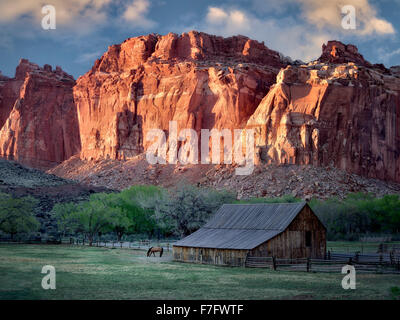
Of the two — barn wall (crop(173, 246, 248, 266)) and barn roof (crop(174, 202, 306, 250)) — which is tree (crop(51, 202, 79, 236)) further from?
barn roof (crop(174, 202, 306, 250))

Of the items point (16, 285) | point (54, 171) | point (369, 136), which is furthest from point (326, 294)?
point (54, 171)

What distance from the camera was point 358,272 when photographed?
1115 inches

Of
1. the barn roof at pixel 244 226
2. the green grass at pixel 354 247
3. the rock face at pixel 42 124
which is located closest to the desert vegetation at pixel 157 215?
the green grass at pixel 354 247

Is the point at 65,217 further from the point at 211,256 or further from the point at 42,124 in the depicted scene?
the point at 42,124

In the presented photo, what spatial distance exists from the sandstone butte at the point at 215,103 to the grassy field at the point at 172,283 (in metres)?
70.1

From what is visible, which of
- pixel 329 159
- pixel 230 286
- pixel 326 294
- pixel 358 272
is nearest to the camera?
pixel 326 294


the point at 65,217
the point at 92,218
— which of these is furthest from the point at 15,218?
the point at 92,218

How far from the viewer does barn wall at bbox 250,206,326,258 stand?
31.9 meters

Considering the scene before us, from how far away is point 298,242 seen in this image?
33.2m

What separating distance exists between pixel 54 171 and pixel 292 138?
62075mm

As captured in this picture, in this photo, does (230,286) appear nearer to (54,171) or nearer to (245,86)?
(245,86)

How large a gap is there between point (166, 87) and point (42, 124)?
47.0 meters

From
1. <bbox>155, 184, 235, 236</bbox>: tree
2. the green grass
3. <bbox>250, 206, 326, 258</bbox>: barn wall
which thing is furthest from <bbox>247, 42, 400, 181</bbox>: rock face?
<bbox>250, 206, 326, 258</bbox>: barn wall

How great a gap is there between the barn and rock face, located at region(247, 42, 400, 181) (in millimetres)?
61825
